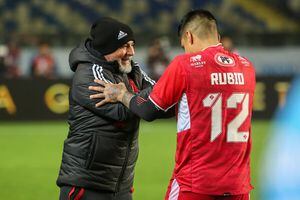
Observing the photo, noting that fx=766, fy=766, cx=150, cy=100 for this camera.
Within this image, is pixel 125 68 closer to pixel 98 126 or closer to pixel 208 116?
pixel 98 126

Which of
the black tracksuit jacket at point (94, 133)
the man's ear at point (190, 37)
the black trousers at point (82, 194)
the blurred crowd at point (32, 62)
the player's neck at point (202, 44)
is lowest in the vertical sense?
the black trousers at point (82, 194)

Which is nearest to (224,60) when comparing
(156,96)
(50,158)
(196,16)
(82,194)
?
(196,16)

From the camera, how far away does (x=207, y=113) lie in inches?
191

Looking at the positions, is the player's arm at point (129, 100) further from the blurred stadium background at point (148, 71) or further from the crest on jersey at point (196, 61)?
the blurred stadium background at point (148, 71)

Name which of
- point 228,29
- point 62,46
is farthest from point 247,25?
point 62,46

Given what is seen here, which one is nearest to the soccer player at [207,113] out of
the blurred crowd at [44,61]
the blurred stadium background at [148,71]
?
the blurred stadium background at [148,71]

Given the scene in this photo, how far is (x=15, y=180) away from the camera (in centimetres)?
1066

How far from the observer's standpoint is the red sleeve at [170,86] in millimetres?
4812

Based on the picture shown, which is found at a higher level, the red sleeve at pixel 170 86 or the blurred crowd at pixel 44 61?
the blurred crowd at pixel 44 61

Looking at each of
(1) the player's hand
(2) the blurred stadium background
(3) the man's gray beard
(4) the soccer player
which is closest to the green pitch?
(2) the blurred stadium background

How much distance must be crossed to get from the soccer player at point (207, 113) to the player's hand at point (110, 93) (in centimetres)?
25

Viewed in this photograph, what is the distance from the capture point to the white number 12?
484 centimetres

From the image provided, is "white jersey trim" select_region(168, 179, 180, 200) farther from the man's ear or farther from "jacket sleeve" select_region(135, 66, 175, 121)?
the man's ear

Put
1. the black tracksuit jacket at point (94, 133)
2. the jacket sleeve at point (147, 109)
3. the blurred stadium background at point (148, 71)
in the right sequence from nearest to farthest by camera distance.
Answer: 1. the jacket sleeve at point (147, 109)
2. the black tracksuit jacket at point (94, 133)
3. the blurred stadium background at point (148, 71)
